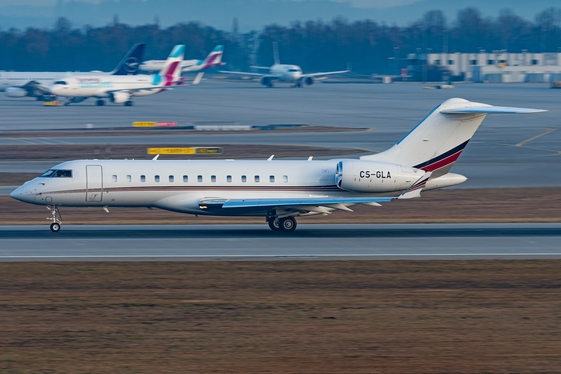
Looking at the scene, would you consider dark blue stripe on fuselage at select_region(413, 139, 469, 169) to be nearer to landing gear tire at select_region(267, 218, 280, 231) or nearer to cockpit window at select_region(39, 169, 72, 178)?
landing gear tire at select_region(267, 218, 280, 231)

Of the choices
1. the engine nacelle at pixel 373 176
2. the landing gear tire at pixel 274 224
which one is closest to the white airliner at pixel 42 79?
the landing gear tire at pixel 274 224

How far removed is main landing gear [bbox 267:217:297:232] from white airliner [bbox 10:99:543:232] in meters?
0.04

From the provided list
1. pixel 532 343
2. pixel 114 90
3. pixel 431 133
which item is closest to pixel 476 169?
pixel 431 133

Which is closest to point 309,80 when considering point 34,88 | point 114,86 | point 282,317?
point 114,86

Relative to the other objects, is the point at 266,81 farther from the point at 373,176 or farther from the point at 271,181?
the point at 373,176

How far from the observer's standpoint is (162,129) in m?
85.8

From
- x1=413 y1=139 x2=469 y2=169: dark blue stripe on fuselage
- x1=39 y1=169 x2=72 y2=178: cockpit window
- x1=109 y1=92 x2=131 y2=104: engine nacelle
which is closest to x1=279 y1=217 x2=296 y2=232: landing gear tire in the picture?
x1=413 y1=139 x2=469 y2=169: dark blue stripe on fuselage

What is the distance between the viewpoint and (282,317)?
64.3 ft

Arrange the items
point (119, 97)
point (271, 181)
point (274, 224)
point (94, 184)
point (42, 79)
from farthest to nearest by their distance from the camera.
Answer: point (42, 79)
point (119, 97)
point (274, 224)
point (271, 181)
point (94, 184)

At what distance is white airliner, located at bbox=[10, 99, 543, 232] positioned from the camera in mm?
32750

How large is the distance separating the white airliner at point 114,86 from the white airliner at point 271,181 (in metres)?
85.8

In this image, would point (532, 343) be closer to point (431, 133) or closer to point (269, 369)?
point (269, 369)

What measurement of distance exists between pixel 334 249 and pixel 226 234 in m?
5.49

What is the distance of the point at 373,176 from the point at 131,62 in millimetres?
102483
